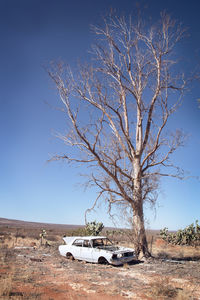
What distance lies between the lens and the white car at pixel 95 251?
1147cm

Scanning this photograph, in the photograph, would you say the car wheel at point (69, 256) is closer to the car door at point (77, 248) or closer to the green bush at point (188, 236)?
the car door at point (77, 248)

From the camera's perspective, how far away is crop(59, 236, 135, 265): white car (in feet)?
37.6

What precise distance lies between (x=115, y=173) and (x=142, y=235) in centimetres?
372

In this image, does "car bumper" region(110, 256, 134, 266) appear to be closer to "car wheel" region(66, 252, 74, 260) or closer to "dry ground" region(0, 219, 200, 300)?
"dry ground" region(0, 219, 200, 300)

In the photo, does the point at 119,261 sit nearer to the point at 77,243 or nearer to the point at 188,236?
the point at 77,243

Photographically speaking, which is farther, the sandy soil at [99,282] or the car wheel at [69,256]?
the car wheel at [69,256]

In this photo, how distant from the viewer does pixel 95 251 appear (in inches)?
476

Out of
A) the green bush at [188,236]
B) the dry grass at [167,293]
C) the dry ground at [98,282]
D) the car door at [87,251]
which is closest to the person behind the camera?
the dry grass at [167,293]

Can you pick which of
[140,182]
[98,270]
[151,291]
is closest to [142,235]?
[140,182]

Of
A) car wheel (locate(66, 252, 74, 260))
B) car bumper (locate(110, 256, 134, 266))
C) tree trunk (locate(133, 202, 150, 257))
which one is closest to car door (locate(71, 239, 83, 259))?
car wheel (locate(66, 252, 74, 260))

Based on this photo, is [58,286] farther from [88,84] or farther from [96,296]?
[88,84]

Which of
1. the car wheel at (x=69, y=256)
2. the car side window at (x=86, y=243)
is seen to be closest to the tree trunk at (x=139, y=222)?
the car side window at (x=86, y=243)

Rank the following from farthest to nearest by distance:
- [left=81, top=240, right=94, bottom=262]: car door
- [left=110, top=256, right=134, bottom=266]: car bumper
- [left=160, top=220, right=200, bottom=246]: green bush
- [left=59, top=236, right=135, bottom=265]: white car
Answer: [left=160, top=220, right=200, bottom=246]: green bush → [left=81, top=240, right=94, bottom=262]: car door → [left=59, top=236, right=135, bottom=265]: white car → [left=110, top=256, right=134, bottom=266]: car bumper

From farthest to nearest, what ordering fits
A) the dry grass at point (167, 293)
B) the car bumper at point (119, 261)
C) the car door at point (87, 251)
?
the car door at point (87, 251), the car bumper at point (119, 261), the dry grass at point (167, 293)
